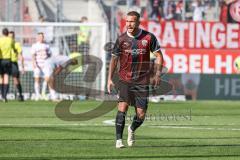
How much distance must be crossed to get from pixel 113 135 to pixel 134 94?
2251mm

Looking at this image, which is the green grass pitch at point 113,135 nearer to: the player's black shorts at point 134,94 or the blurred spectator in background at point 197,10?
the player's black shorts at point 134,94

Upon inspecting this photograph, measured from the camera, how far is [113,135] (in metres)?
15.1

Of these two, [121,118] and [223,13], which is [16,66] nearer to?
[223,13]

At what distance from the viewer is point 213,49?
3041cm

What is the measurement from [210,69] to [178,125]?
39.7 ft

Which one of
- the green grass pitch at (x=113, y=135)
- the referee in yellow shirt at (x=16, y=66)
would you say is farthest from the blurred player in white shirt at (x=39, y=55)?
the green grass pitch at (x=113, y=135)

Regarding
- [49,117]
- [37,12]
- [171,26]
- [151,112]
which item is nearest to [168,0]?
[171,26]

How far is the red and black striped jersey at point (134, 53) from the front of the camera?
13.0 meters

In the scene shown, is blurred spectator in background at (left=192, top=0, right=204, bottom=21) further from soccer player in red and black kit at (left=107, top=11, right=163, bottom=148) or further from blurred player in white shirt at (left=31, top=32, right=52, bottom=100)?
soccer player in red and black kit at (left=107, top=11, right=163, bottom=148)

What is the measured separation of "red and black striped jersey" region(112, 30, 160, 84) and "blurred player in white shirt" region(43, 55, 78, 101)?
14.6m

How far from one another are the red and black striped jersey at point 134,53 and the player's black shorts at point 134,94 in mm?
107

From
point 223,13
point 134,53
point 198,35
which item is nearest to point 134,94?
point 134,53

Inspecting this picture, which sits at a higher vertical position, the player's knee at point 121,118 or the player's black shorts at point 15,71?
the player's knee at point 121,118

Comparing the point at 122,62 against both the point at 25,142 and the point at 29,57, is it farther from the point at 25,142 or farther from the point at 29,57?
the point at 29,57
